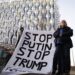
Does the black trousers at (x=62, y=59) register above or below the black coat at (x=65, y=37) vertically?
below

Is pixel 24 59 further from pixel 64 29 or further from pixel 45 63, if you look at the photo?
pixel 64 29

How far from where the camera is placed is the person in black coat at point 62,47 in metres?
14.4

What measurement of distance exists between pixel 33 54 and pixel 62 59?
1147 mm

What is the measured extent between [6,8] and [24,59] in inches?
4923

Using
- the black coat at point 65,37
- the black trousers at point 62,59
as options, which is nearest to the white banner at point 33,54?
the black trousers at point 62,59

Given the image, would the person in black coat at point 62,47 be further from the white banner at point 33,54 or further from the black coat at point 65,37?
the white banner at point 33,54

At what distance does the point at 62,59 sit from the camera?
14.6 m

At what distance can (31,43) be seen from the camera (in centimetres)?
1570

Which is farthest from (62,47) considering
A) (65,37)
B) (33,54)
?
(33,54)

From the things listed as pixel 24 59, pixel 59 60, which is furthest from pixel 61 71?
pixel 24 59

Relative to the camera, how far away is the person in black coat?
565 inches

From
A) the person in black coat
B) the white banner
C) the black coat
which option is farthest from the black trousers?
the white banner

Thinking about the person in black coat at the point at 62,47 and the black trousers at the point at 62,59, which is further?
the black trousers at the point at 62,59

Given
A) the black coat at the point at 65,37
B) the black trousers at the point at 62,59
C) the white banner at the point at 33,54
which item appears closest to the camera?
the black coat at the point at 65,37
